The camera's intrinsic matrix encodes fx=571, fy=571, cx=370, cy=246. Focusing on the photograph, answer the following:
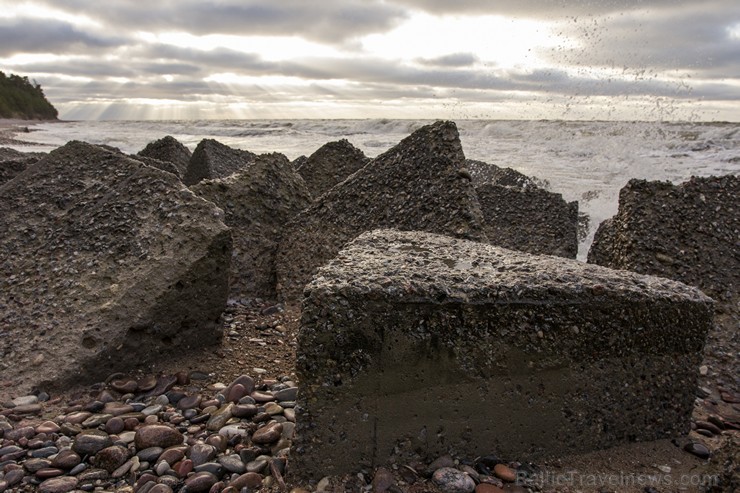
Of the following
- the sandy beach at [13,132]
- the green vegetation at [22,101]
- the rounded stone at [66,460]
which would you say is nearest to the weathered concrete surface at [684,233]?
the rounded stone at [66,460]

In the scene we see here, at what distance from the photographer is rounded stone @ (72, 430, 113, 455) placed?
192 cm

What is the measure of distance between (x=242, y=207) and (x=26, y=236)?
4.22ft

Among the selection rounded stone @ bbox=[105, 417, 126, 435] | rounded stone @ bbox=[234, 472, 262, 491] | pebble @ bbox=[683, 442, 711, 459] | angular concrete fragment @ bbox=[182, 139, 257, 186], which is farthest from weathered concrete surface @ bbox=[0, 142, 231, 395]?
angular concrete fragment @ bbox=[182, 139, 257, 186]

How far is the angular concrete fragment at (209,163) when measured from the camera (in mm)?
5594

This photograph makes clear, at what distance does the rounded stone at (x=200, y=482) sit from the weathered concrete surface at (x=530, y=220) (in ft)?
9.92

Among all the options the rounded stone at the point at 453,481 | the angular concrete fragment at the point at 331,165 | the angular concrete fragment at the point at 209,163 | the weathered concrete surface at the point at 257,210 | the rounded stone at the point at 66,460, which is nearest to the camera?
the rounded stone at the point at 453,481

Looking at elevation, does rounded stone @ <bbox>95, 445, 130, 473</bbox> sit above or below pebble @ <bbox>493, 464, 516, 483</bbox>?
below

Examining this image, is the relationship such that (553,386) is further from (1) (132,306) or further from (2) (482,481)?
(1) (132,306)

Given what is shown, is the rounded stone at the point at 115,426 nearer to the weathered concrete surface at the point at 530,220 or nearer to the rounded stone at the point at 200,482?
the rounded stone at the point at 200,482

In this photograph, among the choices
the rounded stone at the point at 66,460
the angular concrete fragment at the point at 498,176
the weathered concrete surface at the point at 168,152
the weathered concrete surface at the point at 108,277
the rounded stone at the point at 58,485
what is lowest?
the rounded stone at the point at 58,485

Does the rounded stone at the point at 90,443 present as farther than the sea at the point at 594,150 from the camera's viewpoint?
No

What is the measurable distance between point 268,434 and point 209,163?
4.15 m

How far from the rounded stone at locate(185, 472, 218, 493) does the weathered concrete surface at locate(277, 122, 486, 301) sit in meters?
1.66

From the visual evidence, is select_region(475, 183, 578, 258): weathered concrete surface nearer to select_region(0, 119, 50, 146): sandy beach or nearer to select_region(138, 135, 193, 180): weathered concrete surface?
select_region(138, 135, 193, 180): weathered concrete surface
